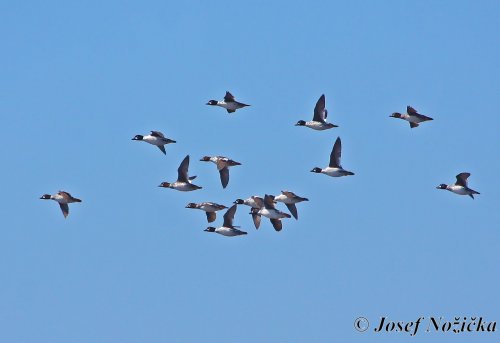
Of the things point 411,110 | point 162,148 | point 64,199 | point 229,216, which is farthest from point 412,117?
point 64,199

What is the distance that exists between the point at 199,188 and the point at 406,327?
14953 mm

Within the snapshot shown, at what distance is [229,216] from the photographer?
5822 centimetres

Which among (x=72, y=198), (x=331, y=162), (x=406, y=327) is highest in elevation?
(x=331, y=162)

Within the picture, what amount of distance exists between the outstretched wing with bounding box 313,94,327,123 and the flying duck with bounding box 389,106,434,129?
480 centimetres

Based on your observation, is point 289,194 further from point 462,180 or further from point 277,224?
point 462,180

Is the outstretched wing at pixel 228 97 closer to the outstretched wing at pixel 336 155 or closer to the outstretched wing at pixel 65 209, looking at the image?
the outstretched wing at pixel 336 155

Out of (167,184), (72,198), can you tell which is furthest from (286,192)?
(72,198)

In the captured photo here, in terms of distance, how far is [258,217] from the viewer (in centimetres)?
5666

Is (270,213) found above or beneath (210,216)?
above

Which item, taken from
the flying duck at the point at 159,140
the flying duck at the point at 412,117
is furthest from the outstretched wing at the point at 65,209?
the flying duck at the point at 412,117

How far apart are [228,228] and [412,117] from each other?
12164mm

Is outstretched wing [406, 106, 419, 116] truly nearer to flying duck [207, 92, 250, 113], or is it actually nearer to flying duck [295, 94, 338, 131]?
flying duck [295, 94, 338, 131]

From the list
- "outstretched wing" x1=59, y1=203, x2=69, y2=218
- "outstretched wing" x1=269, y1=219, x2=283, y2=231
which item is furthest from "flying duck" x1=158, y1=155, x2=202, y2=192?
"outstretched wing" x1=59, y1=203, x2=69, y2=218

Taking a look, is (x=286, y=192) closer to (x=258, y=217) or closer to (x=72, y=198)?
(x=258, y=217)
